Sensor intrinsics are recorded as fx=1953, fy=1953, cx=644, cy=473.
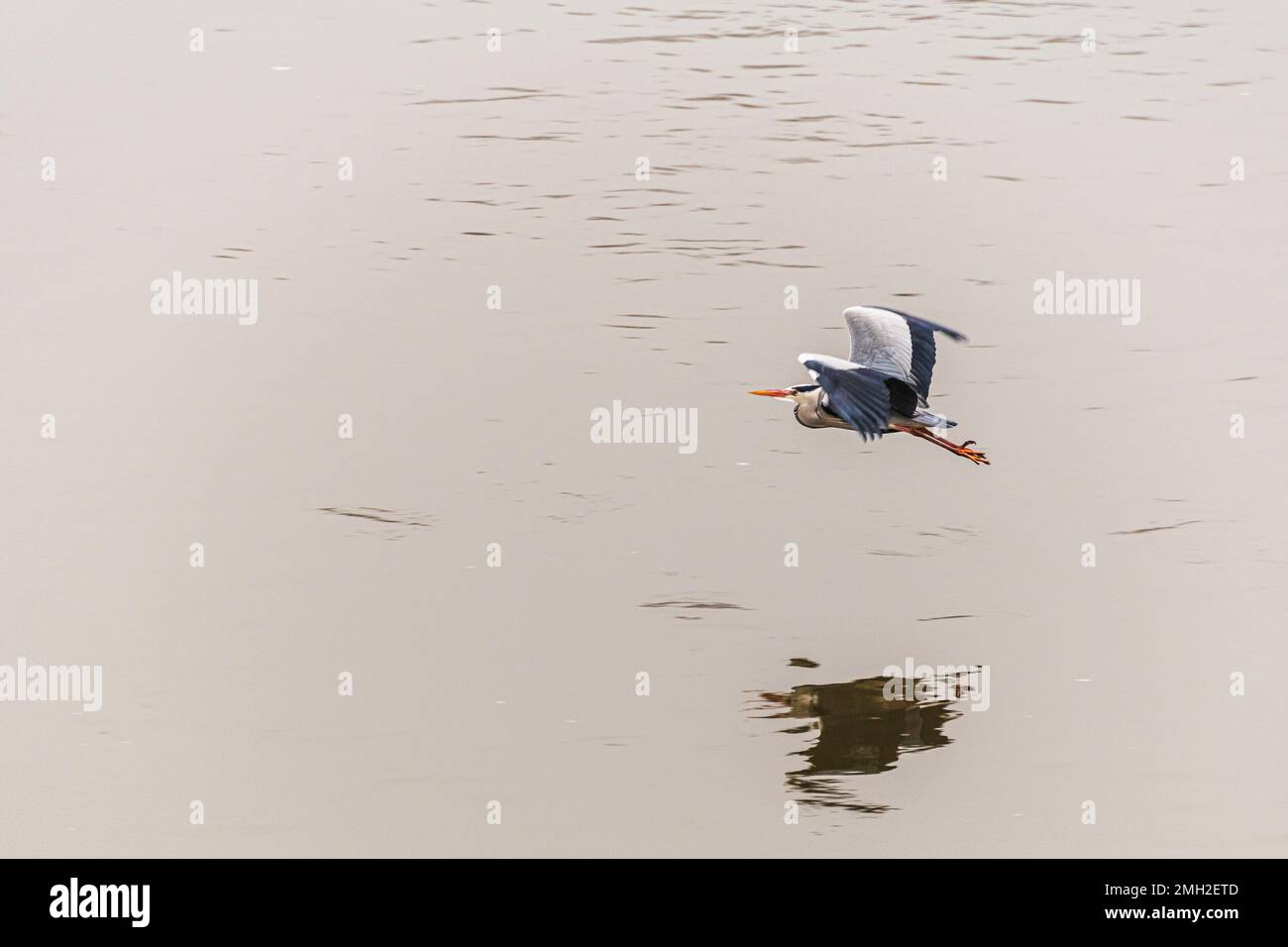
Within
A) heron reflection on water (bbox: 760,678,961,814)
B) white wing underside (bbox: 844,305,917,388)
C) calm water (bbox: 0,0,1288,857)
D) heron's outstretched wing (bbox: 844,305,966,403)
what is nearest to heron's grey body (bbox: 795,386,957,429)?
heron's outstretched wing (bbox: 844,305,966,403)

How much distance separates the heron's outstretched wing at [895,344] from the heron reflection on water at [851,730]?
3.23 meters

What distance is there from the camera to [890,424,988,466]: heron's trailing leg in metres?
15.5

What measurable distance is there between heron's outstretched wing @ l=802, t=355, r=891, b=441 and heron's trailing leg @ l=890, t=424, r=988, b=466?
0.99 m

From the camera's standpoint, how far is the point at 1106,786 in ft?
39.7

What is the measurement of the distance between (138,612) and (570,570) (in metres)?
3.18

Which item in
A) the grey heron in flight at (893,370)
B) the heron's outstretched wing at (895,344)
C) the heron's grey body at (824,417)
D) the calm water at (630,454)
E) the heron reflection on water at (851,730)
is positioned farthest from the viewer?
the heron's outstretched wing at (895,344)

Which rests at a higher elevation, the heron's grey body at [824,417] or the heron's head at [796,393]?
the heron's head at [796,393]

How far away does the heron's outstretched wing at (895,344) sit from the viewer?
→ 50.3 ft

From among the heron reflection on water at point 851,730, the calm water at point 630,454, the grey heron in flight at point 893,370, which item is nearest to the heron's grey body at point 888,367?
the grey heron in flight at point 893,370

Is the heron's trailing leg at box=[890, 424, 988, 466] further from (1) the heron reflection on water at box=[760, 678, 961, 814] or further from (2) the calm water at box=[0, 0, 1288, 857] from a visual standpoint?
(1) the heron reflection on water at box=[760, 678, 961, 814]

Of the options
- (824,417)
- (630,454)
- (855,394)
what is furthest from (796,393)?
(630,454)

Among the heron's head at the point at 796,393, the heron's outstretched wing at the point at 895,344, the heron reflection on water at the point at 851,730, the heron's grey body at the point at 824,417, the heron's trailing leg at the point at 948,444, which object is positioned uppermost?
the heron's outstretched wing at the point at 895,344

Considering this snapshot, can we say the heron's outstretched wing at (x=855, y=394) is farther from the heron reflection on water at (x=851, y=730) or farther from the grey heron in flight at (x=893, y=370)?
the heron reflection on water at (x=851, y=730)

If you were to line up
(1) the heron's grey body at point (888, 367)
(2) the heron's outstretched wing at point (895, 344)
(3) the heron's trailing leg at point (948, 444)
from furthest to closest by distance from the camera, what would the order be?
(3) the heron's trailing leg at point (948, 444) < (2) the heron's outstretched wing at point (895, 344) < (1) the heron's grey body at point (888, 367)
